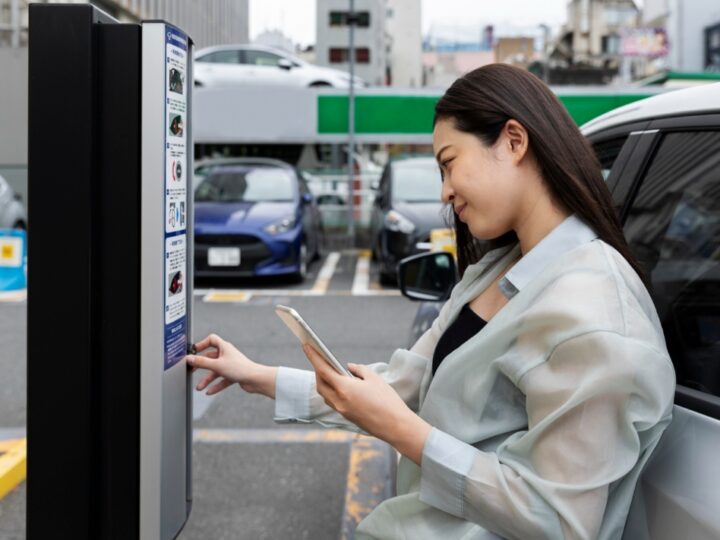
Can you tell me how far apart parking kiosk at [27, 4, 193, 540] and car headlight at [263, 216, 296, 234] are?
840 cm

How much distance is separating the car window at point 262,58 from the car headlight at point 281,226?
31.0 ft

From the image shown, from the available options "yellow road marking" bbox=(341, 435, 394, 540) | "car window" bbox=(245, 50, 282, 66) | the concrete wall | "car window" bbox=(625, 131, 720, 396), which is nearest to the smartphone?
"car window" bbox=(625, 131, 720, 396)

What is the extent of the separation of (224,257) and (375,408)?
27.9ft

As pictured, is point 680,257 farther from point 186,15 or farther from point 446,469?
point 186,15

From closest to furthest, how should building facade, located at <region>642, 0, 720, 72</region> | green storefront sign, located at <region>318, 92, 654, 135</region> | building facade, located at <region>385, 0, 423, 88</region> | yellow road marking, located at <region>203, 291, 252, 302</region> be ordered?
1. yellow road marking, located at <region>203, 291, 252, 302</region>
2. green storefront sign, located at <region>318, 92, 654, 135</region>
3. building facade, located at <region>642, 0, 720, 72</region>
4. building facade, located at <region>385, 0, 423, 88</region>

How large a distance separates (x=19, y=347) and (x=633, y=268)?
19.9 ft

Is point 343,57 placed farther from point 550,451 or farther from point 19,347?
point 550,451

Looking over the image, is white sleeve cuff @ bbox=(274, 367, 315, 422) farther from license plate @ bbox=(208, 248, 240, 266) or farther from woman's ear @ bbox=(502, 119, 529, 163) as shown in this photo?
license plate @ bbox=(208, 248, 240, 266)

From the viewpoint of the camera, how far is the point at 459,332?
4.93ft

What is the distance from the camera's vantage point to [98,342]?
1444 millimetres

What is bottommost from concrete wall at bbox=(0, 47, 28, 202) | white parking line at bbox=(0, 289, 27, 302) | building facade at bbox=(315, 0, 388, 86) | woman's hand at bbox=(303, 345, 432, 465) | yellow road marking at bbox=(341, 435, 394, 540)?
yellow road marking at bbox=(341, 435, 394, 540)

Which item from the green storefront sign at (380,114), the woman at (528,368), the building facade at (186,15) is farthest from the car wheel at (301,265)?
the building facade at (186,15)

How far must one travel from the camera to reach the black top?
1480mm

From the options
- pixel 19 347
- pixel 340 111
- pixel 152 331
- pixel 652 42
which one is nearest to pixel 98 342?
pixel 152 331
